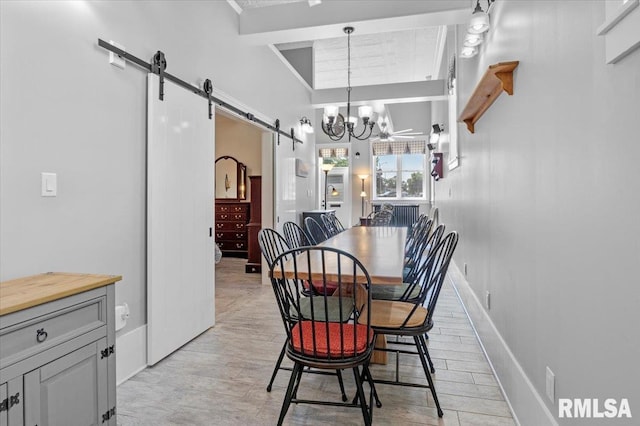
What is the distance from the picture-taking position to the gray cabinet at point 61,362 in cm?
125

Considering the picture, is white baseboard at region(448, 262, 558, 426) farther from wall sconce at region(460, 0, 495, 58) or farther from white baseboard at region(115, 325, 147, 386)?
white baseboard at region(115, 325, 147, 386)

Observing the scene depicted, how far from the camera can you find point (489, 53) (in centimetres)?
271

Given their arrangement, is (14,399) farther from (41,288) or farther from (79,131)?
(79,131)

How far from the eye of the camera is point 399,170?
11.0m

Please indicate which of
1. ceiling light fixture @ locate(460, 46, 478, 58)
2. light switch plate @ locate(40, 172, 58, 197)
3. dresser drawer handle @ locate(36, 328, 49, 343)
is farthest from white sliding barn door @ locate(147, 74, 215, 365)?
ceiling light fixture @ locate(460, 46, 478, 58)

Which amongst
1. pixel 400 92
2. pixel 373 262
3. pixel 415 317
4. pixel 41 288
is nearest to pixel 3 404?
pixel 41 288

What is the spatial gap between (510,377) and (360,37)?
5532 millimetres

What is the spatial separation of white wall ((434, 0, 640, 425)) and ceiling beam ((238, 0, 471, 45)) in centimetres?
105

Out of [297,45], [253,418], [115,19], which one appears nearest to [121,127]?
[115,19]

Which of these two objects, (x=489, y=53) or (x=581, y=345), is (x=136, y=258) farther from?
(x=489, y=53)

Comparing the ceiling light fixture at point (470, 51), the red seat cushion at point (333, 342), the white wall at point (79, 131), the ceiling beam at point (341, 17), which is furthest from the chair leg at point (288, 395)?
the ceiling beam at point (341, 17)

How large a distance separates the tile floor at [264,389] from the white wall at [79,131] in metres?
0.53

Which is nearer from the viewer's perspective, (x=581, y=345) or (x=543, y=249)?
(x=581, y=345)

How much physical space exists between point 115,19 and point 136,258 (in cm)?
158
